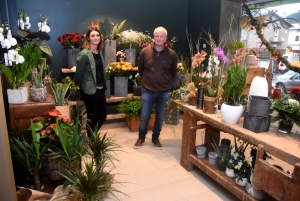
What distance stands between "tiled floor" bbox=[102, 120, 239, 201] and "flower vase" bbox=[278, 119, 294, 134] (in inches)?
29.5

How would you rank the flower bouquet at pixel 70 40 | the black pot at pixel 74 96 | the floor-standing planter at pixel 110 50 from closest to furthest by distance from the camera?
the black pot at pixel 74 96
the flower bouquet at pixel 70 40
the floor-standing planter at pixel 110 50

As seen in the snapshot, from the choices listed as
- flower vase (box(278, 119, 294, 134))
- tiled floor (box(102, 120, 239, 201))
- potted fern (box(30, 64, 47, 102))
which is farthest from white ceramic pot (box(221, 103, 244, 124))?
potted fern (box(30, 64, 47, 102))

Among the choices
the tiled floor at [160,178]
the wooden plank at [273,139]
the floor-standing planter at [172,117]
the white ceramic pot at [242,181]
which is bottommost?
the tiled floor at [160,178]

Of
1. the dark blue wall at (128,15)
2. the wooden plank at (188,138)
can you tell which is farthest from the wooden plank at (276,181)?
the dark blue wall at (128,15)

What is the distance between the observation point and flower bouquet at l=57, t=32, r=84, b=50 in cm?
348

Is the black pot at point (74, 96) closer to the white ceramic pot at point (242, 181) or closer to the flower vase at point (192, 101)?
the flower vase at point (192, 101)

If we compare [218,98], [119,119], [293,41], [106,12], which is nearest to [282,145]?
[218,98]

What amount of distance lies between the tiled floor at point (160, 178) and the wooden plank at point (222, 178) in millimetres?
161

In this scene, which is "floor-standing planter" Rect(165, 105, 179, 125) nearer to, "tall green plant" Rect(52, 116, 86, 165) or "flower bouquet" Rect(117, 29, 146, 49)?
"flower bouquet" Rect(117, 29, 146, 49)

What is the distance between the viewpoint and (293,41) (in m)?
3.62

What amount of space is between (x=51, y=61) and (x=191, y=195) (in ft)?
9.41

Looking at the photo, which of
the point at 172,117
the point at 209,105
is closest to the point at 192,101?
the point at 209,105

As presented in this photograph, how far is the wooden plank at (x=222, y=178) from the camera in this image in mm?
1902

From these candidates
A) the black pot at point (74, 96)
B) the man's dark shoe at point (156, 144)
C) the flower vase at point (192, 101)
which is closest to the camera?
the flower vase at point (192, 101)
